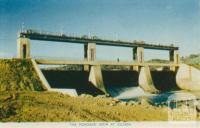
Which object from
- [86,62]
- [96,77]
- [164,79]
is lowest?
[164,79]

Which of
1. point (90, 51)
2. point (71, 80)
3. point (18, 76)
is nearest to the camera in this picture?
point (18, 76)

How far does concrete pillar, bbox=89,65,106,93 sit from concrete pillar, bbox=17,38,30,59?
9.99 ft

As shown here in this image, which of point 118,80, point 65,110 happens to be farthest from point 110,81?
point 65,110

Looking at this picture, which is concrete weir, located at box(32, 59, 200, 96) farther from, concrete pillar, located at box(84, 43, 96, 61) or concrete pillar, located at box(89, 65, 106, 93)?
concrete pillar, located at box(84, 43, 96, 61)

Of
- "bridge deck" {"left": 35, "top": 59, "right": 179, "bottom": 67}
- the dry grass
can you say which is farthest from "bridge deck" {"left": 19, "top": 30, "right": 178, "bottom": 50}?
the dry grass

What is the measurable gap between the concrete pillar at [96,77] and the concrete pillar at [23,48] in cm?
305

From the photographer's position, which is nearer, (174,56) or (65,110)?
(65,110)

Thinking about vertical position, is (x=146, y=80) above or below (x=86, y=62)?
below

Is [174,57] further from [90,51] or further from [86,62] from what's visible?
[86,62]

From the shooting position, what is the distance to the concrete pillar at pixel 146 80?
17250mm

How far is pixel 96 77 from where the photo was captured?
50.2 feet

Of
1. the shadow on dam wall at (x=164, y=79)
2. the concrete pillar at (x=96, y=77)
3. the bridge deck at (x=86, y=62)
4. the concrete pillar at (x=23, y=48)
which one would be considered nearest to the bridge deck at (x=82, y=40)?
the concrete pillar at (x=23, y=48)

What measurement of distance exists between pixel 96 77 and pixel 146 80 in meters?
3.14

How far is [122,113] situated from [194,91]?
733 cm
